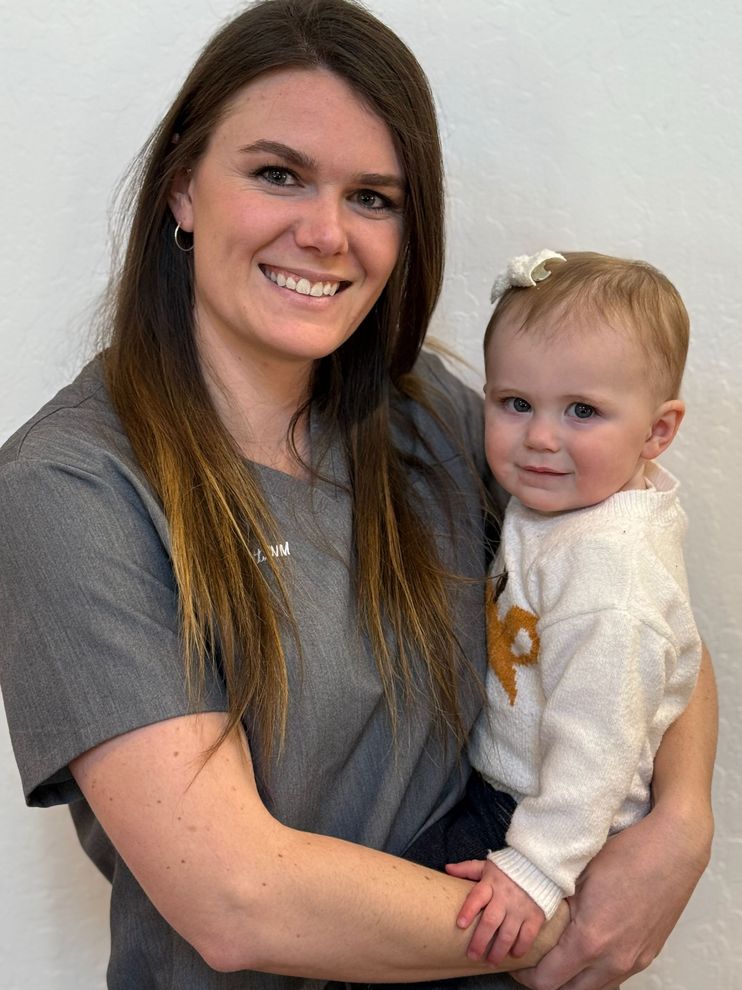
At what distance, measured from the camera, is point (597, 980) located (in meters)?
1.39

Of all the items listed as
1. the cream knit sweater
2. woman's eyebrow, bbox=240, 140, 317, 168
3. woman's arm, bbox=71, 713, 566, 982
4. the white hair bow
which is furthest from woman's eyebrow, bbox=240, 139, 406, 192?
woman's arm, bbox=71, 713, 566, 982

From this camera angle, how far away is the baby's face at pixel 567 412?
4.42 feet

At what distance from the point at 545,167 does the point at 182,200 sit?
60 centimetres

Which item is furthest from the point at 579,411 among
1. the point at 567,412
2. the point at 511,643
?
the point at 511,643

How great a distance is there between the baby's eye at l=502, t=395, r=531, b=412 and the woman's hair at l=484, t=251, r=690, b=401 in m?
0.09

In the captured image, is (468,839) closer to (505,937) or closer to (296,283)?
(505,937)

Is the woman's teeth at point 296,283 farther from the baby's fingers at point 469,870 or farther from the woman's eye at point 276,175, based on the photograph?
the baby's fingers at point 469,870

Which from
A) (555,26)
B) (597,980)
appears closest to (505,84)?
(555,26)

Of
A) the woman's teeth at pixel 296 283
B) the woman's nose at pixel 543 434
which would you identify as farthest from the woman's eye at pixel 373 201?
the woman's nose at pixel 543 434

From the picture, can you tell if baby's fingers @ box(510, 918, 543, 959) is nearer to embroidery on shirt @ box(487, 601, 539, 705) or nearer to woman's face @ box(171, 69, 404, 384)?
embroidery on shirt @ box(487, 601, 539, 705)

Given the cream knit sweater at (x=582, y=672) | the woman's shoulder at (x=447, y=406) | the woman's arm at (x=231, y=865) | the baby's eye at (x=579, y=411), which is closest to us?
the woman's arm at (x=231, y=865)

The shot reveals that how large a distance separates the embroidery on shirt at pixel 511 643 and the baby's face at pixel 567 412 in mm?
135

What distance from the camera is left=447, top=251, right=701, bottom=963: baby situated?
1286mm

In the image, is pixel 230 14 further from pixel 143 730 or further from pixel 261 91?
pixel 143 730
